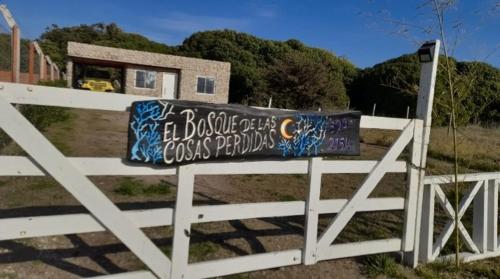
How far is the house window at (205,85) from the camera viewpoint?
3459cm

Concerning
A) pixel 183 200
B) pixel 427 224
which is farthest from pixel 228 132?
pixel 427 224

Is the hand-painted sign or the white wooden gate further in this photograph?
the hand-painted sign

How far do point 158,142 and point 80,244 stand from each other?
1.87 meters

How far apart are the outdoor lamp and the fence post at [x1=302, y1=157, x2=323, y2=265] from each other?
1.52 meters

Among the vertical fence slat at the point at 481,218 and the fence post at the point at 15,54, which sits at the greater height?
the fence post at the point at 15,54

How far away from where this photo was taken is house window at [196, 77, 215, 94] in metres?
34.6

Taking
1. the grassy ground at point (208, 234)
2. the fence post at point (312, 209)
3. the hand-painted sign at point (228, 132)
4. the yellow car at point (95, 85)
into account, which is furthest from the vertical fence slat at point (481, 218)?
the yellow car at point (95, 85)

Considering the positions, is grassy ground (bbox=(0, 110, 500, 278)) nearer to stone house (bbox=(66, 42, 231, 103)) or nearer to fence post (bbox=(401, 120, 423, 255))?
A: fence post (bbox=(401, 120, 423, 255))

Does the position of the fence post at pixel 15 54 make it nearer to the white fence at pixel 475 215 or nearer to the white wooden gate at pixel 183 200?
the white wooden gate at pixel 183 200

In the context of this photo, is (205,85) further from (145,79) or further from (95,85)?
(95,85)

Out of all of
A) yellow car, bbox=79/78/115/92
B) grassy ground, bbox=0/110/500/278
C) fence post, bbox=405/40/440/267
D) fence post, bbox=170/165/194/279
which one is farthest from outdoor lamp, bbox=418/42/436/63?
yellow car, bbox=79/78/115/92

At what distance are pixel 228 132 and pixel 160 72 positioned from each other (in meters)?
31.4

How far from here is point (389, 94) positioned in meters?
30.5

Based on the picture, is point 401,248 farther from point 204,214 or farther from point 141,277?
point 141,277
